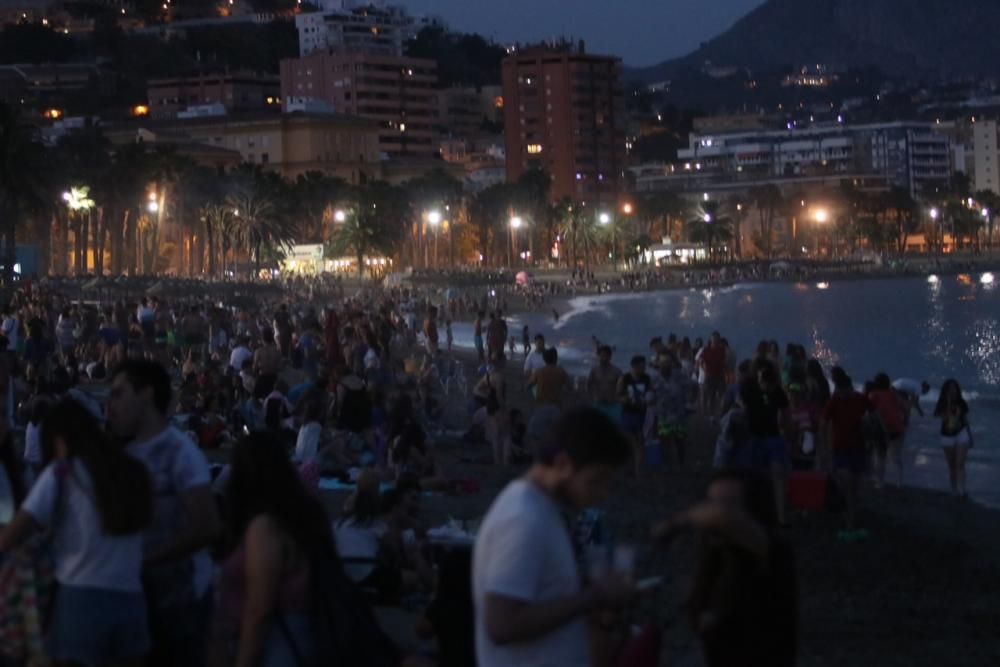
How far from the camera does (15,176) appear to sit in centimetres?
5281

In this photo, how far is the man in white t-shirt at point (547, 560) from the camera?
12.3ft

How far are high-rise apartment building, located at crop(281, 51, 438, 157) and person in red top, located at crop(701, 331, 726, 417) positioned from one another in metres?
130

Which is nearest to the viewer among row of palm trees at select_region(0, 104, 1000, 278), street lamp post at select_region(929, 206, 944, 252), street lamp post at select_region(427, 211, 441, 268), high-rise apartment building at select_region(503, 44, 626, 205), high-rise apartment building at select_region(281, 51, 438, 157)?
row of palm trees at select_region(0, 104, 1000, 278)

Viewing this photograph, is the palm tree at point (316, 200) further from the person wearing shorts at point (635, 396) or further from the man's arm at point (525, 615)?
the man's arm at point (525, 615)

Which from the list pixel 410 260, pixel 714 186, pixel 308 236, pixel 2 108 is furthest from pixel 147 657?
pixel 714 186

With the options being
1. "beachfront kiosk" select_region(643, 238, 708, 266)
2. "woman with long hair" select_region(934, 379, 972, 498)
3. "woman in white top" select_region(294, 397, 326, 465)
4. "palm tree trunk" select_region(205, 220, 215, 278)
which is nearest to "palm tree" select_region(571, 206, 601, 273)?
"beachfront kiosk" select_region(643, 238, 708, 266)

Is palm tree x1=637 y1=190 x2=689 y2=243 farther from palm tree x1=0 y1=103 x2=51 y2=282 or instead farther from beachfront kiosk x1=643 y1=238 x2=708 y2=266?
palm tree x1=0 y1=103 x2=51 y2=282

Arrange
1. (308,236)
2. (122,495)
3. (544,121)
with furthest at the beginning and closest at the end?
(544,121) → (308,236) → (122,495)

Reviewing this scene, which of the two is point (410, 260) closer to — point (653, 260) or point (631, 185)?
point (653, 260)

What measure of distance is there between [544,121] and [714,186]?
36266 millimetres

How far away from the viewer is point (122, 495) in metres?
4.74

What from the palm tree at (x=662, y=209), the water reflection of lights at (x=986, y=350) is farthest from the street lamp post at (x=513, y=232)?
the water reflection of lights at (x=986, y=350)

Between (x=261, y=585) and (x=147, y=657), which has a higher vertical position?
(x=261, y=585)

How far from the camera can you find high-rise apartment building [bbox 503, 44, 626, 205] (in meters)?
156
